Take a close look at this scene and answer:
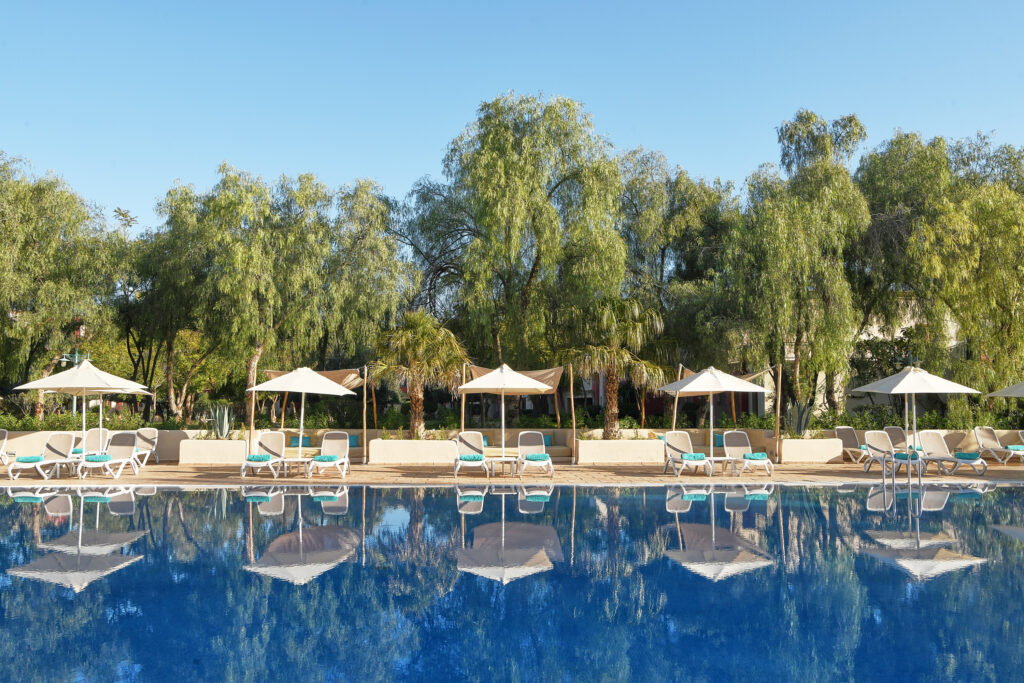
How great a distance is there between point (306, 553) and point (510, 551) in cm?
233

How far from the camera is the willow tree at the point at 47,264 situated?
Result: 66.1ft

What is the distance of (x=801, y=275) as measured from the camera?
2047cm

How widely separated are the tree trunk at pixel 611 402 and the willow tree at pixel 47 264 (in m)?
15.0

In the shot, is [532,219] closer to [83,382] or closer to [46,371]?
[83,382]

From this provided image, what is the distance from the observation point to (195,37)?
1612cm

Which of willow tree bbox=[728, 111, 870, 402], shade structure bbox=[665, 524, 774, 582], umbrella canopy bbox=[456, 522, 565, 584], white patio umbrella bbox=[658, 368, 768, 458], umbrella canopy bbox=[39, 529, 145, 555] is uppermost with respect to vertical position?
willow tree bbox=[728, 111, 870, 402]

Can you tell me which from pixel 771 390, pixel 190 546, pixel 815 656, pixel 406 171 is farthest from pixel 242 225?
pixel 815 656

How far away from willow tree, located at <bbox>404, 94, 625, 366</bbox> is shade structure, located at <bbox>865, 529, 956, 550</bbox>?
1245 centimetres

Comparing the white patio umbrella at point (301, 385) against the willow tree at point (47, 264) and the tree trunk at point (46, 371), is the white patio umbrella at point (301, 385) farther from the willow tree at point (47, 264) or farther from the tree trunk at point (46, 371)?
the tree trunk at point (46, 371)

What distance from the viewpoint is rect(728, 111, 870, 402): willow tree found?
66.6 ft

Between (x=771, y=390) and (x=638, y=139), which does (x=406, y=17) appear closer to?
(x=638, y=139)

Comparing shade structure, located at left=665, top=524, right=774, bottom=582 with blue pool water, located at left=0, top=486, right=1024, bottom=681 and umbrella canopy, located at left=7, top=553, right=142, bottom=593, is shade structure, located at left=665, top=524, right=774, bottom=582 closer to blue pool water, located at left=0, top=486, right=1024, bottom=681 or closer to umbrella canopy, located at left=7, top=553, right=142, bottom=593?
blue pool water, located at left=0, top=486, right=1024, bottom=681

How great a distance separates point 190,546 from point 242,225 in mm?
15250

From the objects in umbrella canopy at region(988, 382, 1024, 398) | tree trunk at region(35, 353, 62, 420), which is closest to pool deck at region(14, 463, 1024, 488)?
umbrella canopy at region(988, 382, 1024, 398)
